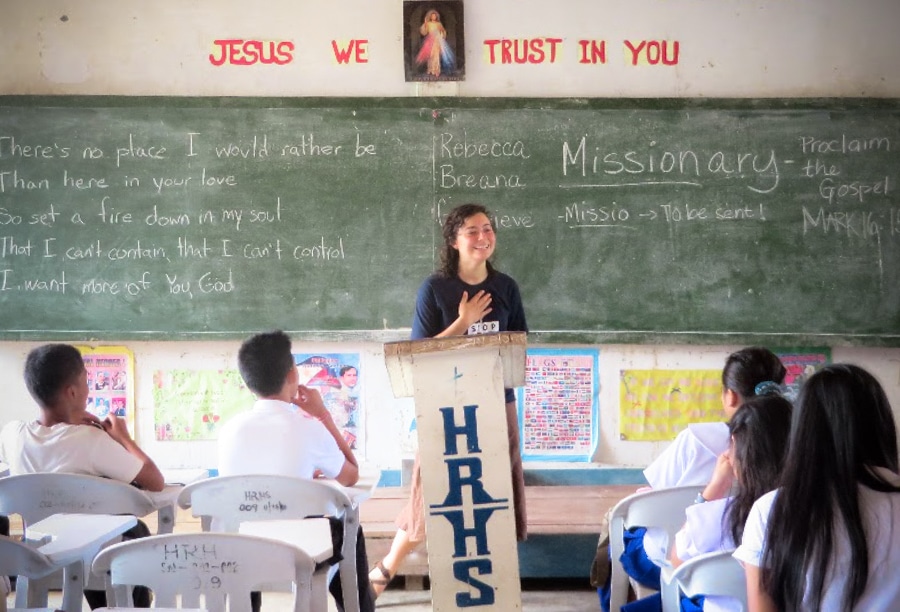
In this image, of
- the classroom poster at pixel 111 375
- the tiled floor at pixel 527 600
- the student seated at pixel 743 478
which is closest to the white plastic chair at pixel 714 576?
the student seated at pixel 743 478

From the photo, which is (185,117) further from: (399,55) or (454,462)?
(454,462)

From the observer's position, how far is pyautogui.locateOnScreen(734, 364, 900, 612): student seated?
156cm

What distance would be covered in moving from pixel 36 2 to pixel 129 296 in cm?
140

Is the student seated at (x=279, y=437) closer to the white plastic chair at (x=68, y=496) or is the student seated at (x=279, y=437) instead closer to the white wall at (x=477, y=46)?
the white plastic chair at (x=68, y=496)

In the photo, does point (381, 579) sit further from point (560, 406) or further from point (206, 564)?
point (206, 564)

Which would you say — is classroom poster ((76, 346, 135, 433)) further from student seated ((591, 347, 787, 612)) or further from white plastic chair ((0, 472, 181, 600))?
student seated ((591, 347, 787, 612))

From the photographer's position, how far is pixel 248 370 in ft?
9.37

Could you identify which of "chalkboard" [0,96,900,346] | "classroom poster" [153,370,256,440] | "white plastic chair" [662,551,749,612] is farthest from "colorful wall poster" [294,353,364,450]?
"white plastic chair" [662,551,749,612]

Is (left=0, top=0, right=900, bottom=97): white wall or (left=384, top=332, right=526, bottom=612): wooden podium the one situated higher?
(left=0, top=0, right=900, bottom=97): white wall

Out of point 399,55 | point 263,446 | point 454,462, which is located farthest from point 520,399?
point 454,462

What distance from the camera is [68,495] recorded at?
8.36 feet

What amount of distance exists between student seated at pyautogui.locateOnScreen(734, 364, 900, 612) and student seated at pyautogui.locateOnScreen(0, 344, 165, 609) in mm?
1844

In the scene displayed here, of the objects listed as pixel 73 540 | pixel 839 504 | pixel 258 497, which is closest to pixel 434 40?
pixel 258 497

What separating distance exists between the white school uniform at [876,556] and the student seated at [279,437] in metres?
1.53
